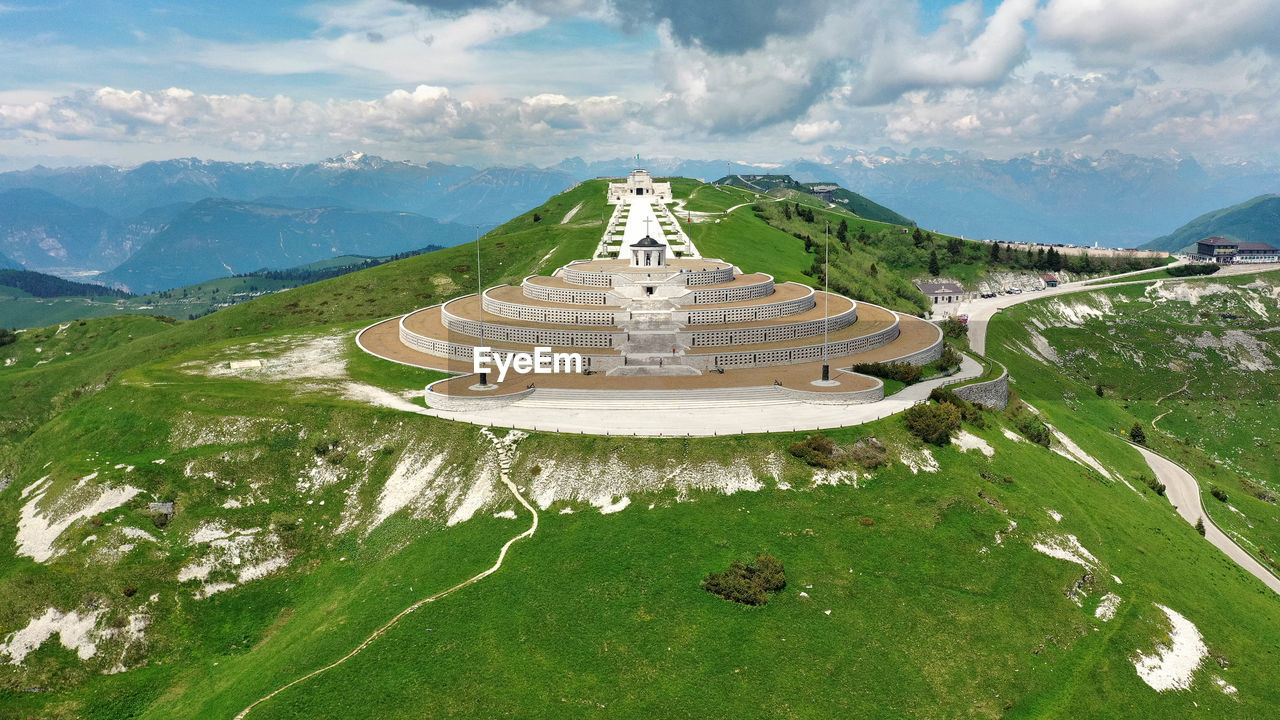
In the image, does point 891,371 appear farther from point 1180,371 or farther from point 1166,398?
point 1180,371

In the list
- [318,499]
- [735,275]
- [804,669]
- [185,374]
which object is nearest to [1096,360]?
[735,275]

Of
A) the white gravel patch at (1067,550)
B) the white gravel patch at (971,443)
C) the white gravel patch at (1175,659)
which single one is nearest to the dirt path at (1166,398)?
the white gravel patch at (971,443)

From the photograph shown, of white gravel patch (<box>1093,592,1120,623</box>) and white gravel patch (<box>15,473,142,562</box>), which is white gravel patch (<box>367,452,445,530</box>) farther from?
white gravel patch (<box>1093,592,1120,623</box>)

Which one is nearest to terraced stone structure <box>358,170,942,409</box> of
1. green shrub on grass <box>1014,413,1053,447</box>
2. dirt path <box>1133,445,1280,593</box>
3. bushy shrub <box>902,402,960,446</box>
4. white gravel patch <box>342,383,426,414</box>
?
white gravel patch <box>342,383,426,414</box>

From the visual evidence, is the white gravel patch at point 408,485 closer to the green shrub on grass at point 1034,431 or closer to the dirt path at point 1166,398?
the green shrub on grass at point 1034,431

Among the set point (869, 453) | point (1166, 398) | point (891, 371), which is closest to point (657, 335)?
point (891, 371)
